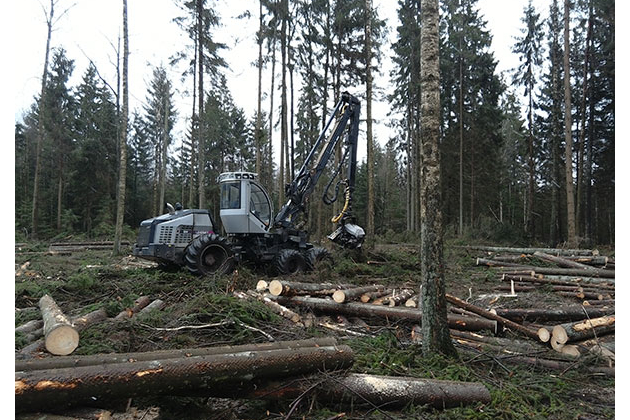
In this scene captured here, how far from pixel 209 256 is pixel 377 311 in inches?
200

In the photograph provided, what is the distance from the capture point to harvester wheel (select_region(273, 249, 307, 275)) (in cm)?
1062

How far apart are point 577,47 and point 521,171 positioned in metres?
14.0

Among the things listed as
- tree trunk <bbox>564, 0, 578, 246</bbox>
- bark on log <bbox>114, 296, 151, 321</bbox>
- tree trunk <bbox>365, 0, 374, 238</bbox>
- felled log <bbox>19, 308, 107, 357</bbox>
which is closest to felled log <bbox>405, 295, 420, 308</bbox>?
bark on log <bbox>114, 296, 151, 321</bbox>

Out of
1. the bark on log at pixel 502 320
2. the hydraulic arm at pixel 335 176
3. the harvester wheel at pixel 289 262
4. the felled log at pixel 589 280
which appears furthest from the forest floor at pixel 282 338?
the hydraulic arm at pixel 335 176

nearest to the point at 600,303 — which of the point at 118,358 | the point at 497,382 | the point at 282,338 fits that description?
the point at 497,382

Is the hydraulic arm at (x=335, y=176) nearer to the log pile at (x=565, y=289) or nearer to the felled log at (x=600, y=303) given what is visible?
the log pile at (x=565, y=289)

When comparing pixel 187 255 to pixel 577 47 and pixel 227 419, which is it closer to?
pixel 227 419

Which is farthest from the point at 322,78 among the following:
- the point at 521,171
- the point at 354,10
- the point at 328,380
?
the point at 521,171

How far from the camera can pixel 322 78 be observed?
21.4 metres

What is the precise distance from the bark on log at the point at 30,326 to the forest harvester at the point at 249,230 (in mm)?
3858

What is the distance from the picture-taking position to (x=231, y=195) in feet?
36.2

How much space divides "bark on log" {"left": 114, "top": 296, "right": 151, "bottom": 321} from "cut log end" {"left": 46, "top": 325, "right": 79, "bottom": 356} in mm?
1802

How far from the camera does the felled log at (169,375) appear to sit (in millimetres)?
2766

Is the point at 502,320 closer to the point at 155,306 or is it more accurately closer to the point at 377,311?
the point at 377,311
